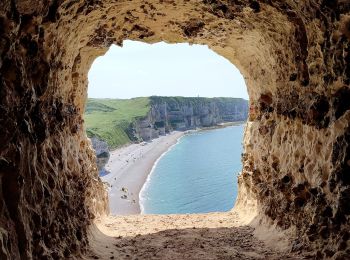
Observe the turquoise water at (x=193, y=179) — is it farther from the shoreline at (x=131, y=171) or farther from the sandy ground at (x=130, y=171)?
the sandy ground at (x=130, y=171)

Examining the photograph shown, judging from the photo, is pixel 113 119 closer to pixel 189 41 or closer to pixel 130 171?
pixel 130 171

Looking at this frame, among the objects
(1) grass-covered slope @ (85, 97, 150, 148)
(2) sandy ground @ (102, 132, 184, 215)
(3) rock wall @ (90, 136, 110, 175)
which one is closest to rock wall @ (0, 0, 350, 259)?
(2) sandy ground @ (102, 132, 184, 215)

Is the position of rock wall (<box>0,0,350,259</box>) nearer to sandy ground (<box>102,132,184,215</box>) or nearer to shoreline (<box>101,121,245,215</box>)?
shoreline (<box>101,121,245,215</box>)

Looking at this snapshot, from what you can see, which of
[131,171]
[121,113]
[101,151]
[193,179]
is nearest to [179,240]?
[131,171]

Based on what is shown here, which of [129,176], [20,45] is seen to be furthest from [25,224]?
[129,176]

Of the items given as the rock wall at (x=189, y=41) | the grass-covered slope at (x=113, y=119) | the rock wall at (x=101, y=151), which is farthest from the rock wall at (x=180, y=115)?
the rock wall at (x=189, y=41)

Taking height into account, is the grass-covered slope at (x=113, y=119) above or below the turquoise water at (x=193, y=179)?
above
